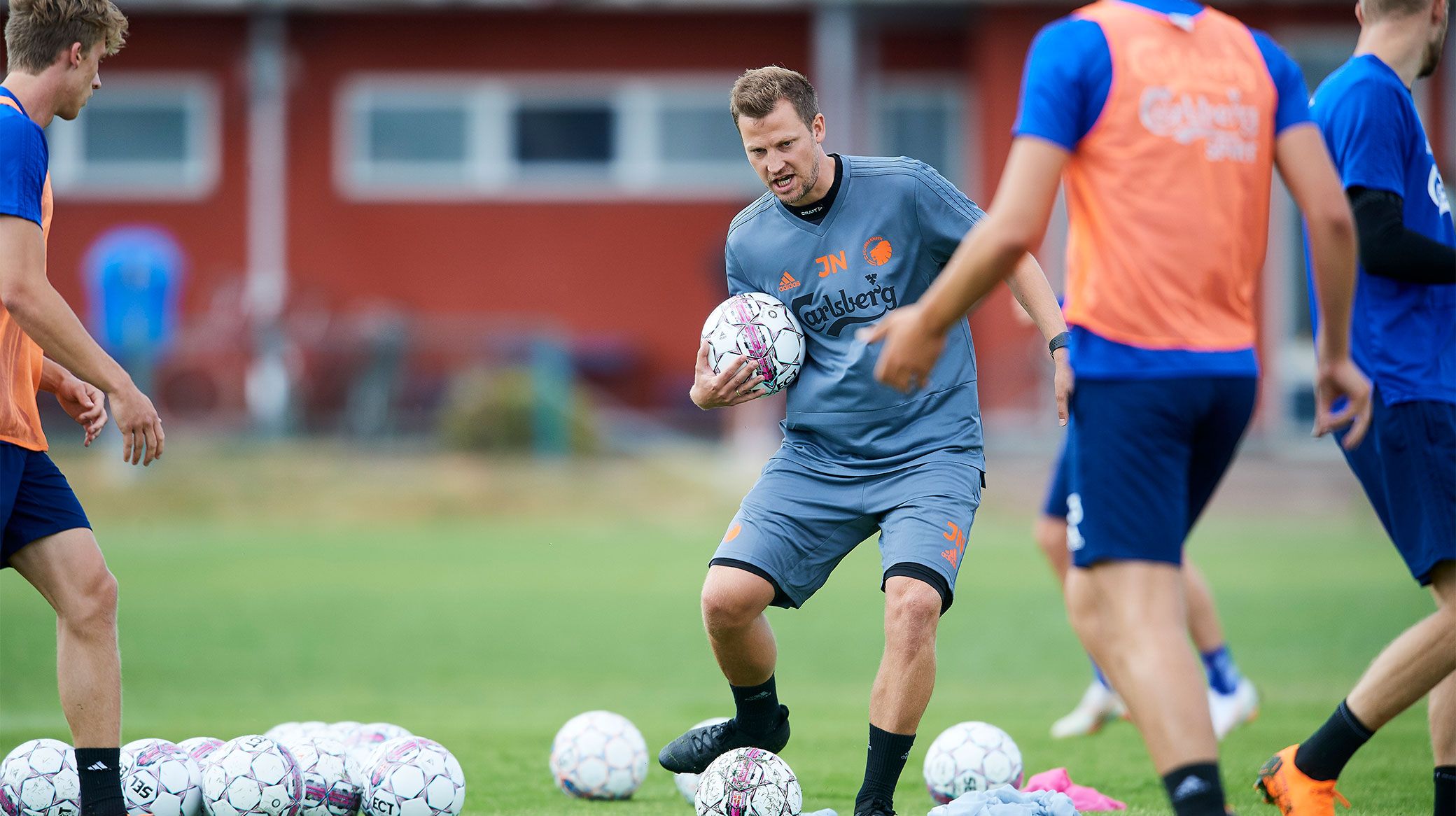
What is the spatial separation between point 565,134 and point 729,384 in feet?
63.3

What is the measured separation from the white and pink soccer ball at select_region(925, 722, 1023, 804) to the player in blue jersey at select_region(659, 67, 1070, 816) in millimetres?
573

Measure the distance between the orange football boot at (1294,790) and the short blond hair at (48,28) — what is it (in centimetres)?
450

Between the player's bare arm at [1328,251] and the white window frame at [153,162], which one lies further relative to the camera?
the white window frame at [153,162]

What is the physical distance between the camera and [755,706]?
5348mm

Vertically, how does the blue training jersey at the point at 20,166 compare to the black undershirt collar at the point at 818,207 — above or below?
above

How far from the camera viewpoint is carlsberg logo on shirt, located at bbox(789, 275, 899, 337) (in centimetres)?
528

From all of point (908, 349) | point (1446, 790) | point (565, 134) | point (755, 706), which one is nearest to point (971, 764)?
point (755, 706)

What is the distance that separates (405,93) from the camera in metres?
23.9

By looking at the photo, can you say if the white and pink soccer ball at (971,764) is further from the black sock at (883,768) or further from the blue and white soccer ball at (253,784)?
the blue and white soccer ball at (253,784)

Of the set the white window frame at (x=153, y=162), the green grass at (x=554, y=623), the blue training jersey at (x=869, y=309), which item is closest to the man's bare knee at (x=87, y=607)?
the green grass at (x=554, y=623)

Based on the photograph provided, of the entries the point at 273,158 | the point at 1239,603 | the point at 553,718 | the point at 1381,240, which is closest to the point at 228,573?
the point at 553,718

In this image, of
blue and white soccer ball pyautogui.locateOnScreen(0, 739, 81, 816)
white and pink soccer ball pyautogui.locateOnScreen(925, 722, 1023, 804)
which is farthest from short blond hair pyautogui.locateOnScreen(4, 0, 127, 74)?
white and pink soccer ball pyautogui.locateOnScreen(925, 722, 1023, 804)

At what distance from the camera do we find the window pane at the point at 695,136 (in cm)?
2375

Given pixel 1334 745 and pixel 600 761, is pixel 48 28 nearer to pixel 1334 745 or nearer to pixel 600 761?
pixel 600 761
